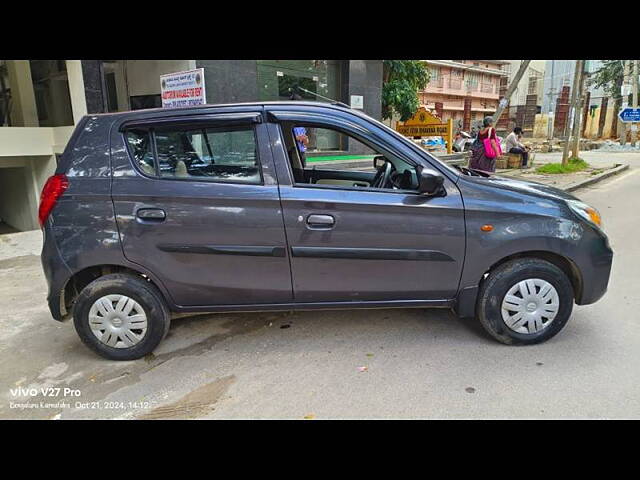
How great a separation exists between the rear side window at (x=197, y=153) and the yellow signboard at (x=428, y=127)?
12974mm

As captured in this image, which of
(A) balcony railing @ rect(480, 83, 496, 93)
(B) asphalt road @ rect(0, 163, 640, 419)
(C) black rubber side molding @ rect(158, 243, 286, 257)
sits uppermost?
(A) balcony railing @ rect(480, 83, 496, 93)

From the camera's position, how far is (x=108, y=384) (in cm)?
304

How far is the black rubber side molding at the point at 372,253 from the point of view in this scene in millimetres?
3102

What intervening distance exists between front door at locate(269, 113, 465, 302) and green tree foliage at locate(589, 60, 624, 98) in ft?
134

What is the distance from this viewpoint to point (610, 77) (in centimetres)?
3575

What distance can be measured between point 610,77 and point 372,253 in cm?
4268

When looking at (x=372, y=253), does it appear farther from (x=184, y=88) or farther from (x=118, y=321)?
(x=184, y=88)

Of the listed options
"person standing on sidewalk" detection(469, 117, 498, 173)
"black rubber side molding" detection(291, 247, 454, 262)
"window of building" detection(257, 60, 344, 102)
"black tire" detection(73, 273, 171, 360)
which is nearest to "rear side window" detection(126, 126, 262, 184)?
"black rubber side molding" detection(291, 247, 454, 262)

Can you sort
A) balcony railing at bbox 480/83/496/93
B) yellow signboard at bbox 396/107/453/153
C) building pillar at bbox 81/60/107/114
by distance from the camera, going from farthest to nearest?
balcony railing at bbox 480/83/496/93
yellow signboard at bbox 396/107/453/153
building pillar at bbox 81/60/107/114

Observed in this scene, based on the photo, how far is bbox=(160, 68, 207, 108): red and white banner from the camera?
20.0ft

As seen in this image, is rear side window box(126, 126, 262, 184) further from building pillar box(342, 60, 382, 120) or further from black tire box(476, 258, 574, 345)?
building pillar box(342, 60, 382, 120)

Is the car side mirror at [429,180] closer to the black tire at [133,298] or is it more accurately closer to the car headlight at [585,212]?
the car headlight at [585,212]
